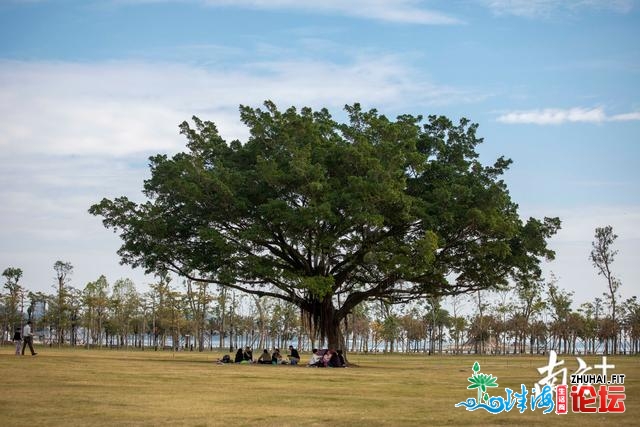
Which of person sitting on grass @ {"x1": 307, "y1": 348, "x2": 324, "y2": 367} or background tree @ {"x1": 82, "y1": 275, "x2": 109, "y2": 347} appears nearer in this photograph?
person sitting on grass @ {"x1": 307, "y1": 348, "x2": 324, "y2": 367}

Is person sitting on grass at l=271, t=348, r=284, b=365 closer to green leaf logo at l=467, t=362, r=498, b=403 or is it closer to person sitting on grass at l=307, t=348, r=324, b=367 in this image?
person sitting on grass at l=307, t=348, r=324, b=367

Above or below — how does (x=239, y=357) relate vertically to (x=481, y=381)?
below

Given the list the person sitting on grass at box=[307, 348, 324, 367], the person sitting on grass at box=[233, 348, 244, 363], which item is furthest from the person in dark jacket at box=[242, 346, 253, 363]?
the person sitting on grass at box=[307, 348, 324, 367]

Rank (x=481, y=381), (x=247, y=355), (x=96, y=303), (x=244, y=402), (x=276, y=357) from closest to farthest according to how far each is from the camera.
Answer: (x=481, y=381) < (x=244, y=402) < (x=276, y=357) < (x=247, y=355) < (x=96, y=303)

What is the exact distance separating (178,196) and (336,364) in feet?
40.6

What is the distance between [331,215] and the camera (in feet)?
115

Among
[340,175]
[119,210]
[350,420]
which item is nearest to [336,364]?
[340,175]

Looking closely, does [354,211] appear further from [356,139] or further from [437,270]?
[437,270]

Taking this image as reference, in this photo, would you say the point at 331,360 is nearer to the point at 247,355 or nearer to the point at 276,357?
the point at 276,357

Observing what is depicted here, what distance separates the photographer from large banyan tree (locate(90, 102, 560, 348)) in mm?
36094

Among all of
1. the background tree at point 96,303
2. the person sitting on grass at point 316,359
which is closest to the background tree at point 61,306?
the background tree at point 96,303

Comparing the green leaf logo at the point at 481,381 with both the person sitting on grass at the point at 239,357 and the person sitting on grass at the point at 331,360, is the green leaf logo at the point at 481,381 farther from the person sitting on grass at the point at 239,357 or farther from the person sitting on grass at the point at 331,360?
the person sitting on grass at the point at 239,357

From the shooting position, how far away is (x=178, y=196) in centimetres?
3997

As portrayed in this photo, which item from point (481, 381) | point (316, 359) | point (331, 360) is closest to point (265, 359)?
point (316, 359)
